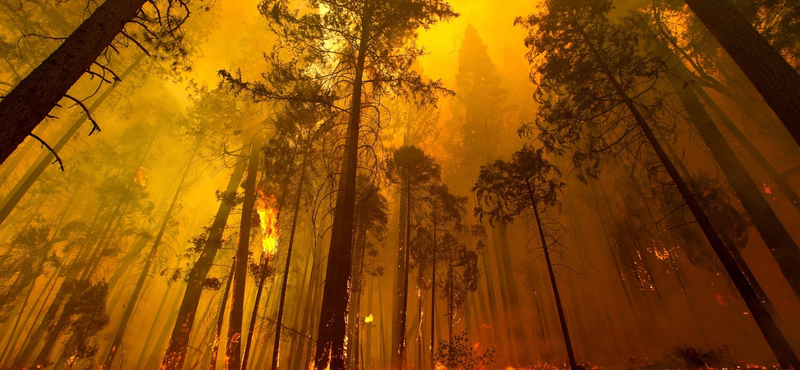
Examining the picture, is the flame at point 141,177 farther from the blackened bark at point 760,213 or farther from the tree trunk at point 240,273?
the blackened bark at point 760,213

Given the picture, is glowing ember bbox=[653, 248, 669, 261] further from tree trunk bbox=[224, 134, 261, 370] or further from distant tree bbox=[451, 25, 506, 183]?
tree trunk bbox=[224, 134, 261, 370]

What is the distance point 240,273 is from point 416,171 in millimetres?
10225

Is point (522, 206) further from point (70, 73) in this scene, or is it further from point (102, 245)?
point (102, 245)

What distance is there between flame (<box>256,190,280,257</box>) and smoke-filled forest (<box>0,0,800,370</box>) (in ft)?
0.56

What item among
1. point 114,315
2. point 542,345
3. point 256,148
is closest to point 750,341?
point 542,345

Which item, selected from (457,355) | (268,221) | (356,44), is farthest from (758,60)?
(457,355)

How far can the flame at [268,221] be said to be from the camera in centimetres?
1253

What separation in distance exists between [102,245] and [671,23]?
141ft

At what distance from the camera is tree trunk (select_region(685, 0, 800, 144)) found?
4.39m

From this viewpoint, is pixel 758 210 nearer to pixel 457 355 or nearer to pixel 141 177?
pixel 457 355

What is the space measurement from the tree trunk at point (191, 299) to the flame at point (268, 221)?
1.21m

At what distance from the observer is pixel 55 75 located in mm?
3205

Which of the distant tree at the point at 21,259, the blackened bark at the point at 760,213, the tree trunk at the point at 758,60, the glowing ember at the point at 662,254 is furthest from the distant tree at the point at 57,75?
the glowing ember at the point at 662,254

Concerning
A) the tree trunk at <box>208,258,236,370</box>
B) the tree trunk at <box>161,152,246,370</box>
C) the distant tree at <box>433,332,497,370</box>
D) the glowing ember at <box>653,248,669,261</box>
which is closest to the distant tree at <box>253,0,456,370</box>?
the tree trunk at <box>161,152,246,370</box>
